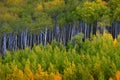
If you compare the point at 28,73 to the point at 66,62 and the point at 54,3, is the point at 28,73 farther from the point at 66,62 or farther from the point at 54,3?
the point at 54,3

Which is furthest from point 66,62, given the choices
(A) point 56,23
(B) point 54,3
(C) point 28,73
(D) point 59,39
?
(B) point 54,3

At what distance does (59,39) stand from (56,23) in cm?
312

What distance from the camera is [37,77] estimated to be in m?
62.7

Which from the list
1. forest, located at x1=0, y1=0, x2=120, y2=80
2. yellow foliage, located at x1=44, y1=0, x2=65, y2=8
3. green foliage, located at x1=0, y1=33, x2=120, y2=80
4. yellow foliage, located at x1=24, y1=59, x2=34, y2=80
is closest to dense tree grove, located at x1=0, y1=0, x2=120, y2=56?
forest, located at x1=0, y1=0, x2=120, y2=80

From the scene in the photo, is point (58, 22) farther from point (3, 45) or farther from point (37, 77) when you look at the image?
point (37, 77)

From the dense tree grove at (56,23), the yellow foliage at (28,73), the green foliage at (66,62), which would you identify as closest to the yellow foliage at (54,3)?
the dense tree grove at (56,23)

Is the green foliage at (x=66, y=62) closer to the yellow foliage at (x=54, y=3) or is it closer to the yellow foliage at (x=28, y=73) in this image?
the yellow foliage at (x=28, y=73)

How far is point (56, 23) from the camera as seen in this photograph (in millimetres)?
83125

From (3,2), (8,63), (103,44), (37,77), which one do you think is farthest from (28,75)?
(3,2)

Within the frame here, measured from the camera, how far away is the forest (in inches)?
2474

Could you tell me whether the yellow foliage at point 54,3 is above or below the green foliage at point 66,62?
above

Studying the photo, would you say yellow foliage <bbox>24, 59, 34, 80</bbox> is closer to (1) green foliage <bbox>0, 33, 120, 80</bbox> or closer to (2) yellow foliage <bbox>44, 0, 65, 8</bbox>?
(1) green foliage <bbox>0, 33, 120, 80</bbox>

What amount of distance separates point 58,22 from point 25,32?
21.9 ft

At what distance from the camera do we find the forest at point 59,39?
2474 inches
